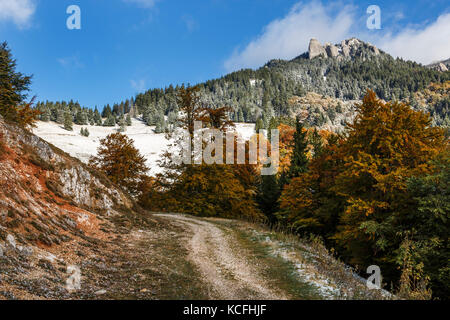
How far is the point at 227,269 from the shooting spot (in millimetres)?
9539

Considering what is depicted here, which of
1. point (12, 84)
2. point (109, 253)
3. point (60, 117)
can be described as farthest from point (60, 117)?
point (109, 253)

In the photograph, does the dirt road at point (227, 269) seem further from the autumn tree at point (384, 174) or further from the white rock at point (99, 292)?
the autumn tree at point (384, 174)

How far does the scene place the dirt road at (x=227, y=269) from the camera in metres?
7.30

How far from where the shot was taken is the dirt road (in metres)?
7.30

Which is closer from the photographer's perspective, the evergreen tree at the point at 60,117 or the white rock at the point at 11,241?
the white rock at the point at 11,241

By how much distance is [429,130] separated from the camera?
1792cm

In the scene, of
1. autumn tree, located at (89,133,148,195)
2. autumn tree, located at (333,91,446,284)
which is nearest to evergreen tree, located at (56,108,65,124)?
autumn tree, located at (89,133,148,195)

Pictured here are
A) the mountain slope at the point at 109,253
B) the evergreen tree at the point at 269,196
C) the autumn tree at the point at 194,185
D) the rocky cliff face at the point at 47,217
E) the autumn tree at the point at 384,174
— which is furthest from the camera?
the evergreen tree at the point at 269,196

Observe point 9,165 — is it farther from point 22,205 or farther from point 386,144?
point 386,144

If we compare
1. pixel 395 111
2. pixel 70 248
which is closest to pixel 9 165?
Answer: pixel 70 248

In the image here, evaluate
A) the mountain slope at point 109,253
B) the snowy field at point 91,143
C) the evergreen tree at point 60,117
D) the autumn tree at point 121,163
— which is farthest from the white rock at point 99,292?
the evergreen tree at point 60,117

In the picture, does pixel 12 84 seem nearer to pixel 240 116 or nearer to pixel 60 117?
pixel 60 117
